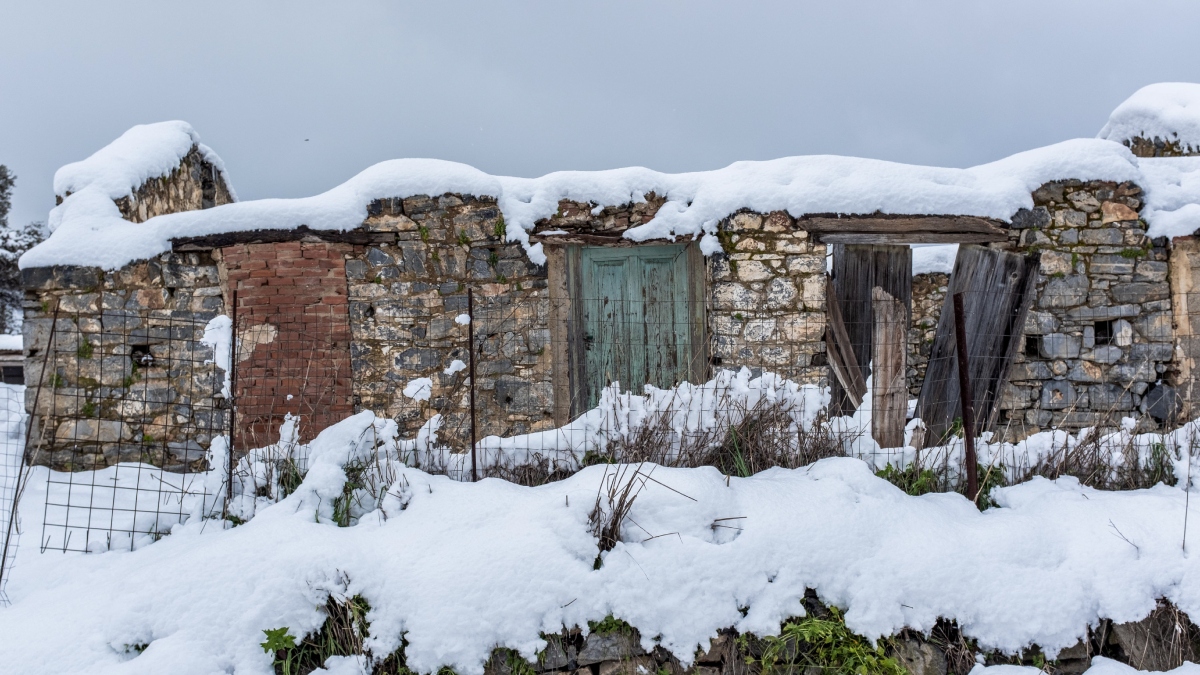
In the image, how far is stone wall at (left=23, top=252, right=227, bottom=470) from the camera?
561cm

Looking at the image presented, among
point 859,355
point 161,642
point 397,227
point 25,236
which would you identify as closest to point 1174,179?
point 859,355

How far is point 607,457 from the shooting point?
3789 mm

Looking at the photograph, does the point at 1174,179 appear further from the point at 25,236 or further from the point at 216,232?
the point at 25,236

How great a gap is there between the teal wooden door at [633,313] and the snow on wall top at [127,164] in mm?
4298

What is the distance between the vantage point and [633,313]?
5.88 m

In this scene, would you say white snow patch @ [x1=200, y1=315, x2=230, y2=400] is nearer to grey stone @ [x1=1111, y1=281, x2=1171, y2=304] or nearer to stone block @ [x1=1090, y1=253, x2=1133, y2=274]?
stone block @ [x1=1090, y1=253, x2=1133, y2=274]

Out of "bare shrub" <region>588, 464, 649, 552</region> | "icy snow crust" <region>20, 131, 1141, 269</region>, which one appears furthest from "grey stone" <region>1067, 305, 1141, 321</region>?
"bare shrub" <region>588, 464, 649, 552</region>

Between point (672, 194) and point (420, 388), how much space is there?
2568 mm

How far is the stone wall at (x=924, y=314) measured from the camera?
799 cm

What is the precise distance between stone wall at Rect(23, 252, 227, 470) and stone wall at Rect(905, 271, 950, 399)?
7.18m

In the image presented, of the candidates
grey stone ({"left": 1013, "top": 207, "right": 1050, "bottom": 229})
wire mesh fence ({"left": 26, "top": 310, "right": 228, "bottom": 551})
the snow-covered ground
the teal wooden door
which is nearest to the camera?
the snow-covered ground

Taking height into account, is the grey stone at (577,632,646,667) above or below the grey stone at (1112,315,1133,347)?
below

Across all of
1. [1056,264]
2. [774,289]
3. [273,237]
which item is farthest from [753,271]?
[273,237]

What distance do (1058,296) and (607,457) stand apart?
4.37 m
